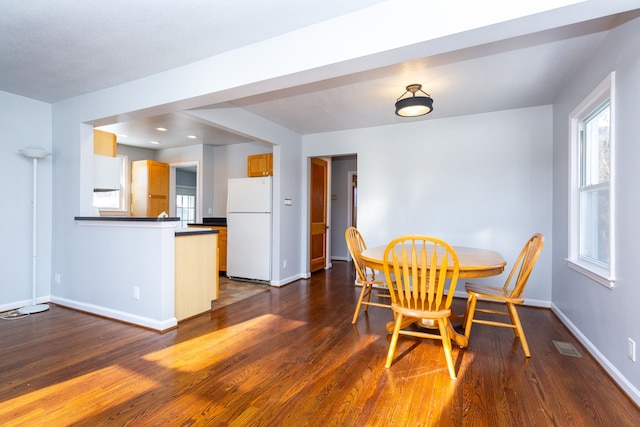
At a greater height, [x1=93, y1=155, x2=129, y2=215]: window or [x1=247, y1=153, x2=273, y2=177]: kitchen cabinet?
[x1=247, y1=153, x2=273, y2=177]: kitchen cabinet

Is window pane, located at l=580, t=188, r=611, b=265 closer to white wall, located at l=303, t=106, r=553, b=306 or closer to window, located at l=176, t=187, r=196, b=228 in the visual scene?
white wall, located at l=303, t=106, r=553, b=306

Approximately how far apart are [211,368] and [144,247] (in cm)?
134

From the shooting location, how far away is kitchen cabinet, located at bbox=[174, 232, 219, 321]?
9.53ft

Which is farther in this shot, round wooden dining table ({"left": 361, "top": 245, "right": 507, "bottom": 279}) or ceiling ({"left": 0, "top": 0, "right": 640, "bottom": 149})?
round wooden dining table ({"left": 361, "top": 245, "right": 507, "bottom": 279})

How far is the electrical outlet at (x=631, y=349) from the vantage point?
1734 mm

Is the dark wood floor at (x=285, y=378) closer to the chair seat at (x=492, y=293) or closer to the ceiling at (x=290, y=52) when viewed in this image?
the chair seat at (x=492, y=293)

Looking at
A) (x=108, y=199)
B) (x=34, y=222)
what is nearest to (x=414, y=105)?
(x=34, y=222)

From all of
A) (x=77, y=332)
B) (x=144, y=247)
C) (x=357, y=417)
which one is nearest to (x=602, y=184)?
(x=357, y=417)

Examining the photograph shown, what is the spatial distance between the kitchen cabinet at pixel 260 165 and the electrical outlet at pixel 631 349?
4.28 metres

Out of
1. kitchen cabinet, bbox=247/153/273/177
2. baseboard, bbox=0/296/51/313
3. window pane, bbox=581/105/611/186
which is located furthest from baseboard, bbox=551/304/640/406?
baseboard, bbox=0/296/51/313

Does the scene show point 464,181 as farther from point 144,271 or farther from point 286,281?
point 144,271

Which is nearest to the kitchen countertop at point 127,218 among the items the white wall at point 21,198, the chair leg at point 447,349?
the white wall at point 21,198

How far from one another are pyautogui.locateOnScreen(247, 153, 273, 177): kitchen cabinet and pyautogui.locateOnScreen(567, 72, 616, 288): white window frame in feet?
12.3

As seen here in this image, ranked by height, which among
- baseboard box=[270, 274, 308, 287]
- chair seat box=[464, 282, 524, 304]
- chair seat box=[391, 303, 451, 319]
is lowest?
baseboard box=[270, 274, 308, 287]
